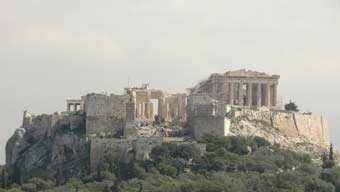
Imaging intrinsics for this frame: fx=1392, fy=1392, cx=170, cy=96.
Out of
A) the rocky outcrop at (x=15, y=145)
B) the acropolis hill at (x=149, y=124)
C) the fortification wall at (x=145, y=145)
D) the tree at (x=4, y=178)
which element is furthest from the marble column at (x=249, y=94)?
the tree at (x=4, y=178)

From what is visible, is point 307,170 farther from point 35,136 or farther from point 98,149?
point 35,136

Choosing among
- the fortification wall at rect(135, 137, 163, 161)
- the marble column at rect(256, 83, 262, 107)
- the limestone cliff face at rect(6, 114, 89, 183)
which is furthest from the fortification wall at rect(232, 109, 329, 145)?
the limestone cliff face at rect(6, 114, 89, 183)

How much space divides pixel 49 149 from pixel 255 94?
66.5 ft

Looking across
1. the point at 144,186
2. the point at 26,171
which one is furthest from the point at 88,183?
the point at 26,171

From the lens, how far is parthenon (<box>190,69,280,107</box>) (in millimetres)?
123500

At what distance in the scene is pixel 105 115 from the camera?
11475cm

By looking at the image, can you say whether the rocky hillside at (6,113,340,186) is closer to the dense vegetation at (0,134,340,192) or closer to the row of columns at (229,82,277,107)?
the dense vegetation at (0,134,340,192)

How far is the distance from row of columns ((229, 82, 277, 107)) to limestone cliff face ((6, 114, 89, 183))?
14946 mm

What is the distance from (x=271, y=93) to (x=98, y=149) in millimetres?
21279

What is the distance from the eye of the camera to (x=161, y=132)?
114875mm

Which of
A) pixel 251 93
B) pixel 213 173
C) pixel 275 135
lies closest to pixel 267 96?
pixel 251 93

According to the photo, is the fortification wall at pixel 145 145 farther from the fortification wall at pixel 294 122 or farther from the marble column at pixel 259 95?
the marble column at pixel 259 95

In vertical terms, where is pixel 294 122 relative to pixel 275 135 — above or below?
above

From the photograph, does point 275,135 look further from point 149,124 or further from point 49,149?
point 49,149
